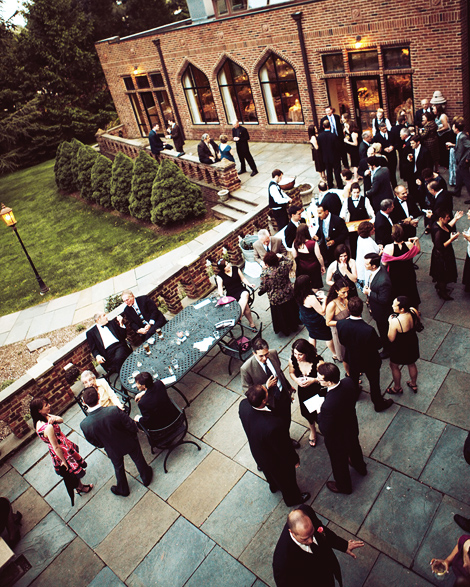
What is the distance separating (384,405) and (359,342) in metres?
1.16

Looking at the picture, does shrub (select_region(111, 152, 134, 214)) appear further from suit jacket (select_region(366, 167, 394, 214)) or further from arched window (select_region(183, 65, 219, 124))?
suit jacket (select_region(366, 167, 394, 214))

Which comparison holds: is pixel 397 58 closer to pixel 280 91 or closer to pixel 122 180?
pixel 280 91

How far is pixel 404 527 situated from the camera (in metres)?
4.52

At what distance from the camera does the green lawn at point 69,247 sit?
13.8 m

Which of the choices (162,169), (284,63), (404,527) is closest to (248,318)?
(404,527)

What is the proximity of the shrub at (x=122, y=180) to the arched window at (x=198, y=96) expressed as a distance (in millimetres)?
5850

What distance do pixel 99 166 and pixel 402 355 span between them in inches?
608

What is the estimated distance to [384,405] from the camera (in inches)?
226

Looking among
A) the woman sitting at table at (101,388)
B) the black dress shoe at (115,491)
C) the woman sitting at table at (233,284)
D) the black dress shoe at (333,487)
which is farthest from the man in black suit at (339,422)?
the woman sitting at table at (233,284)

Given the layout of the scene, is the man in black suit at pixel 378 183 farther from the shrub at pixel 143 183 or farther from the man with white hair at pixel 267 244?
the shrub at pixel 143 183

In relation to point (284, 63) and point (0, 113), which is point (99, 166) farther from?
point (0, 113)

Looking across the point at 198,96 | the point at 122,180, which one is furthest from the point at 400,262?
the point at 198,96

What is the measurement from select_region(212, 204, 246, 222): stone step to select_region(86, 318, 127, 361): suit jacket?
646 centimetres

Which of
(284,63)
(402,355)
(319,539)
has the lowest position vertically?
(402,355)
